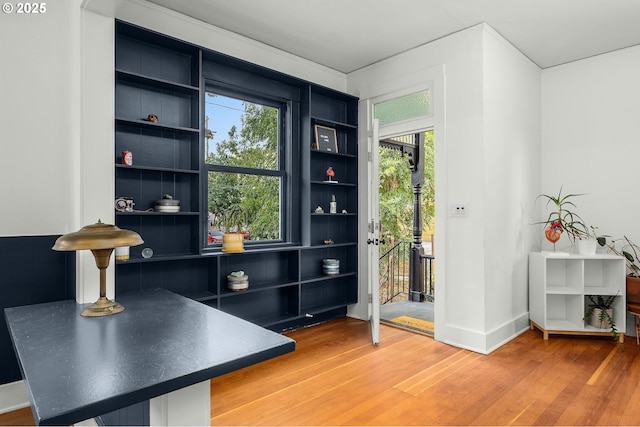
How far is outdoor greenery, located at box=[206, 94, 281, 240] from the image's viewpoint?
3.45 meters

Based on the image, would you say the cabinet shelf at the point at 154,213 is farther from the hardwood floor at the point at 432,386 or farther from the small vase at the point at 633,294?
the small vase at the point at 633,294

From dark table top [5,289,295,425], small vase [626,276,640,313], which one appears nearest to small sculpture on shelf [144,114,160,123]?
dark table top [5,289,295,425]

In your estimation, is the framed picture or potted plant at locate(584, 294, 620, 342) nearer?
potted plant at locate(584, 294, 620, 342)

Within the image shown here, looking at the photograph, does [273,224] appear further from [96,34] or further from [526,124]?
[526,124]

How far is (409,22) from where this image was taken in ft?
11.1

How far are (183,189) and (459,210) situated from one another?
2.51 m

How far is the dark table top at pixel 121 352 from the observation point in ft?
3.43

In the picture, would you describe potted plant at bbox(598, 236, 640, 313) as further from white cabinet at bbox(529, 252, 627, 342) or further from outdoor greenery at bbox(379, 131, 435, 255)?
outdoor greenery at bbox(379, 131, 435, 255)

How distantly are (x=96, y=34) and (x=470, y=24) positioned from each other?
301 cm

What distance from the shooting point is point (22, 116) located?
8.06 feet

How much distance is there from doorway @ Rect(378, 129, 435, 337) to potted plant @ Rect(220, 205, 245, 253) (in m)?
1.50

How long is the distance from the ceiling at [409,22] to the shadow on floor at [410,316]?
9.72 ft

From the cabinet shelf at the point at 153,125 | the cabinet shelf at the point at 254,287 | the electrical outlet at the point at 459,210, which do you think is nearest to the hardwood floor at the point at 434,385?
the cabinet shelf at the point at 254,287

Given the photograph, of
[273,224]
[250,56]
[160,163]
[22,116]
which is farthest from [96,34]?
[273,224]
